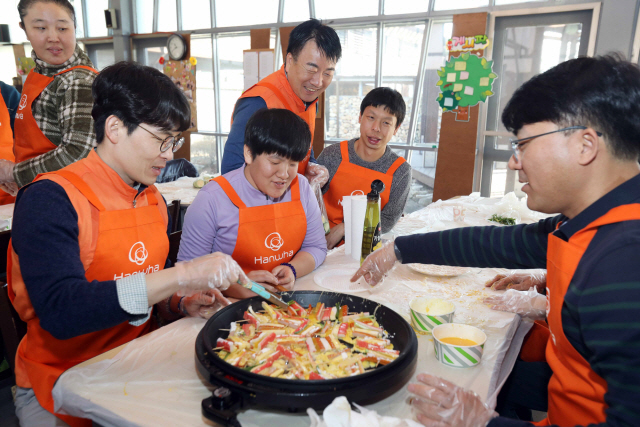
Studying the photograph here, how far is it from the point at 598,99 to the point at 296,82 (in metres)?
1.71

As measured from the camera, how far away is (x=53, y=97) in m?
2.10

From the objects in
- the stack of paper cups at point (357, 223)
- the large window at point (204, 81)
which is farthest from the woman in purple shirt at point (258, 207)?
the large window at point (204, 81)

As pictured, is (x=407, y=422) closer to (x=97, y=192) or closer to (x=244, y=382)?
(x=244, y=382)

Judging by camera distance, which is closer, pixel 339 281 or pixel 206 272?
pixel 206 272

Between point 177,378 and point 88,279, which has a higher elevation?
point 88,279

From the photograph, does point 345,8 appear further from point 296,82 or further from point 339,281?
point 339,281

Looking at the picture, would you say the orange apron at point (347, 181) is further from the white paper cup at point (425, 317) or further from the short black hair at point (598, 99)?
the short black hair at point (598, 99)

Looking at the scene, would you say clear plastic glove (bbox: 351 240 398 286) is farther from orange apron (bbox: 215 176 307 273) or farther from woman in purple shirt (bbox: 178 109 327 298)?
orange apron (bbox: 215 176 307 273)

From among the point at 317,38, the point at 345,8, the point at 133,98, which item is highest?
the point at 345,8

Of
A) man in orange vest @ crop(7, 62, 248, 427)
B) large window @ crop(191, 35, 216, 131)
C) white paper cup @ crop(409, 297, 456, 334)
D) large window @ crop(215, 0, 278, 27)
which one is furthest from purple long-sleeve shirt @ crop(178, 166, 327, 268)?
large window @ crop(191, 35, 216, 131)

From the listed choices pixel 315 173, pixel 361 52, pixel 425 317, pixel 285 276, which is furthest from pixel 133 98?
pixel 361 52

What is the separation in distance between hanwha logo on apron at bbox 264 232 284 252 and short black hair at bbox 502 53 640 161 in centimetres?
115

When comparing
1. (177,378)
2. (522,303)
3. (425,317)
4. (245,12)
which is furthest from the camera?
(245,12)

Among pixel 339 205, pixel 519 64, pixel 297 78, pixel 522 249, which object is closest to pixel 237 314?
pixel 522 249
